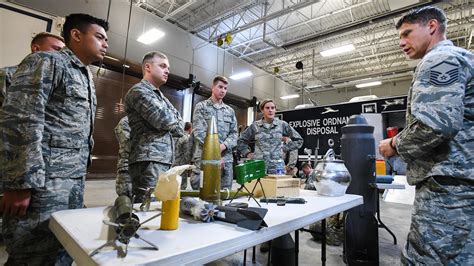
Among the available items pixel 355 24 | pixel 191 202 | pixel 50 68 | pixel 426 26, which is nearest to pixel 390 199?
pixel 355 24

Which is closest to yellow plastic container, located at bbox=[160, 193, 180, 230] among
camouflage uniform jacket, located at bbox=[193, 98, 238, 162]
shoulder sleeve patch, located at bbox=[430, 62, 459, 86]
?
shoulder sleeve patch, located at bbox=[430, 62, 459, 86]

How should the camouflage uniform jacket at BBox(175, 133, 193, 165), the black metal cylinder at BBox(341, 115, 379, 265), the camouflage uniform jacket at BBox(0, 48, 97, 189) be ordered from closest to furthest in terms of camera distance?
the camouflage uniform jacket at BBox(0, 48, 97, 189) < the black metal cylinder at BBox(341, 115, 379, 265) < the camouflage uniform jacket at BBox(175, 133, 193, 165)

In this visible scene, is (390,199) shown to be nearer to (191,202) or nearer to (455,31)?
(191,202)

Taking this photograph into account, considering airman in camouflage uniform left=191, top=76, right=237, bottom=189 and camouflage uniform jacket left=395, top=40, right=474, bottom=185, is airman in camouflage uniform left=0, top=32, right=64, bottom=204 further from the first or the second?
camouflage uniform jacket left=395, top=40, right=474, bottom=185

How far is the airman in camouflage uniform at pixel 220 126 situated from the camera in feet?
9.28

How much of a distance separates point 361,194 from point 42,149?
83.0 inches

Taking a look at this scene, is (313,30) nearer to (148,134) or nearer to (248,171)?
(148,134)

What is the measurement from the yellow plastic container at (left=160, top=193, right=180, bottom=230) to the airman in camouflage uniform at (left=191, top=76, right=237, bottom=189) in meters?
2.02

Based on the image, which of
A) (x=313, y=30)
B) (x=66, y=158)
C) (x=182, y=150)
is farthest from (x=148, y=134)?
(x=313, y=30)

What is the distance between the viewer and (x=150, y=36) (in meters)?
6.75

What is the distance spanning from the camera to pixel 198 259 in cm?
55

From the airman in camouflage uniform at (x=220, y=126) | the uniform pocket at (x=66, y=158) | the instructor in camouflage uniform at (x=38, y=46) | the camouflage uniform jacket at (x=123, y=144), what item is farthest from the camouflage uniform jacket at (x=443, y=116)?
the camouflage uniform jacket at (x=123, y=144)

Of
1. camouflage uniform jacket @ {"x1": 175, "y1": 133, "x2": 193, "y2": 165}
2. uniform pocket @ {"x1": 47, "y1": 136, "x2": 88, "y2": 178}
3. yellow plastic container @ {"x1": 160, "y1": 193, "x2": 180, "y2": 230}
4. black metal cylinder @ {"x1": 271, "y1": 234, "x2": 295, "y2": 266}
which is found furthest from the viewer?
camouflage uniform jacket @ {"x1": 175, "y1": 133, "x2": 193, "y2": 165}

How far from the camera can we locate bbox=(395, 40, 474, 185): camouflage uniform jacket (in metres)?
1.02
